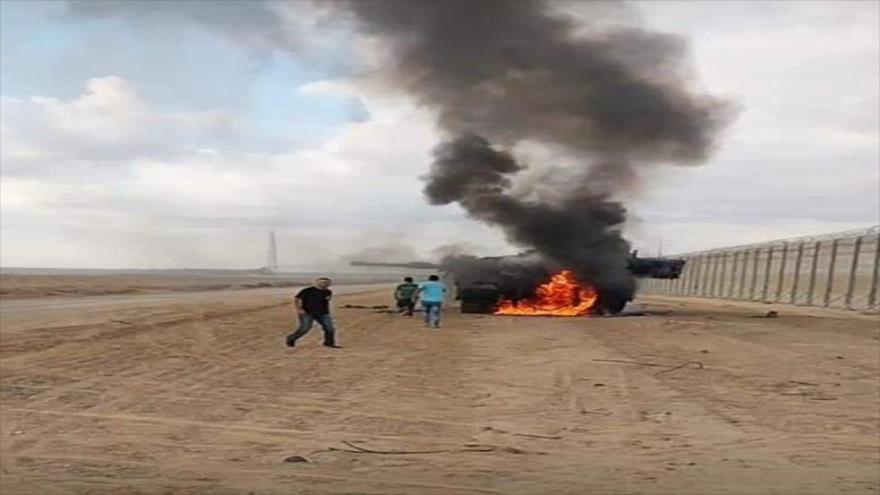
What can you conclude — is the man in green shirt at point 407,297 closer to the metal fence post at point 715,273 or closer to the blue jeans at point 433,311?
the blue jeans at point 433,311

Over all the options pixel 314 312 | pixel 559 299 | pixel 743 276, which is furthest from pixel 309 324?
pixel 743 276

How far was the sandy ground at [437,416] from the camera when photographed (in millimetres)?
10992

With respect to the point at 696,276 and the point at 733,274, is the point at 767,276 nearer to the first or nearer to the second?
the point at 733,274

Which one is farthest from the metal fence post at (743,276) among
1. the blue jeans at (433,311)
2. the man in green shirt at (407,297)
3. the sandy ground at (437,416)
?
the sandy ground at (437,416)

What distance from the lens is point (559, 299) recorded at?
143 ft

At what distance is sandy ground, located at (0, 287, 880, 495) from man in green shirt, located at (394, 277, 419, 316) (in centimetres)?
1193

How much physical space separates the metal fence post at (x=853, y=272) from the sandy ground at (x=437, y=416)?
21909mm

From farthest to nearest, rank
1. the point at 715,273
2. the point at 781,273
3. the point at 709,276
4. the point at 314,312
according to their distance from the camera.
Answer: the point at 709,276
the point at 715,273
the point at 781,273
the point at 314,312

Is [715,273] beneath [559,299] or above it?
above

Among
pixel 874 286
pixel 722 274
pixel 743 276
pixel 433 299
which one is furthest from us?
pixel 722 274

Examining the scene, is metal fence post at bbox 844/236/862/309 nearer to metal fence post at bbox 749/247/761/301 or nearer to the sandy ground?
metal fence post at bbox 749/247/761/301

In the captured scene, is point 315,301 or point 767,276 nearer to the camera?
point 315,301

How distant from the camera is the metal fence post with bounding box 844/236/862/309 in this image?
4700 cm

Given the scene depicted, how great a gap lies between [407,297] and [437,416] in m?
24.6
